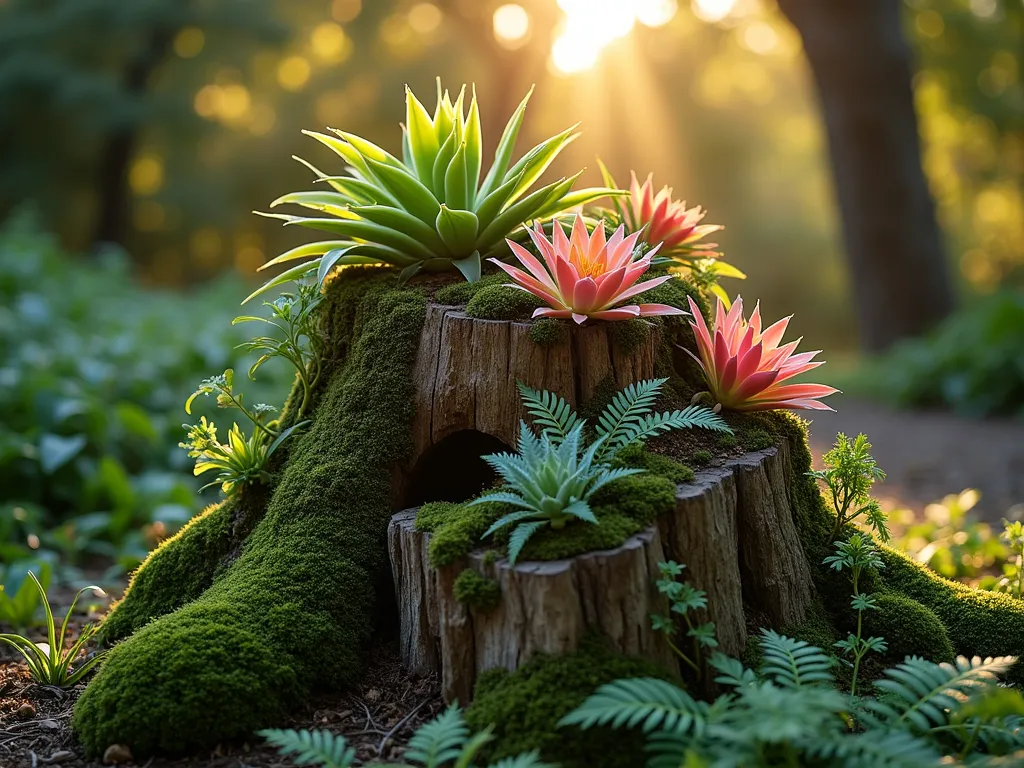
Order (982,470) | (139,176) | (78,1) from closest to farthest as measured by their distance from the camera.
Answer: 1. (982,470)
2. (78,1)
3. (139,176)

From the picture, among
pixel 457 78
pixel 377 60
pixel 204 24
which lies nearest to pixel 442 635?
pixel 204 24

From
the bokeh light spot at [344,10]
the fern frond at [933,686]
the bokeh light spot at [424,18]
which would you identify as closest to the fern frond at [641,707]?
the fern frond at [933,686]

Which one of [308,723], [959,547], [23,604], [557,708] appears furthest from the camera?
[959,547]

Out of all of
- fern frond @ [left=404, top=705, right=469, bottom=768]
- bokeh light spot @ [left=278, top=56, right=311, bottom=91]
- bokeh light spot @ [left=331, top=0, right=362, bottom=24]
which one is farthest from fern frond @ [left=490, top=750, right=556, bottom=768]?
bokeh light spot @ [left=278, top=56, right=311, bottom=91]

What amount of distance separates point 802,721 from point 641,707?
352 millimetres

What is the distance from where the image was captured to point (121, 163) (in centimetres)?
1823

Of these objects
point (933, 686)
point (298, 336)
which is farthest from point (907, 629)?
point (298, 336)

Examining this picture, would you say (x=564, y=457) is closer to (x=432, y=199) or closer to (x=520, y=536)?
(x=520, y=536)

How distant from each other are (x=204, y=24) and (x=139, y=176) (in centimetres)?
818

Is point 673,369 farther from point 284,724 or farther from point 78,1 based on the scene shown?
point 78,1

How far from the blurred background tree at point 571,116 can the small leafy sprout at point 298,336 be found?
10197 millimetres

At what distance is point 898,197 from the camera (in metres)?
11.6

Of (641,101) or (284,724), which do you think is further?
(641,101)

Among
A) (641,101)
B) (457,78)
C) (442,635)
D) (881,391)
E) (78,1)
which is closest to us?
(442,635)
